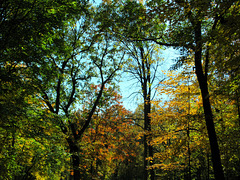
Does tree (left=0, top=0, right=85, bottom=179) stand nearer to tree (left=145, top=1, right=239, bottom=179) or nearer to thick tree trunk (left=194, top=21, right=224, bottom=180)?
tree (left=145, top=1, right=239, bottom=179)

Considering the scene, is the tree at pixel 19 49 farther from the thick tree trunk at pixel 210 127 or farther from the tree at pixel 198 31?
the thick tree trunk at pixel 210 127

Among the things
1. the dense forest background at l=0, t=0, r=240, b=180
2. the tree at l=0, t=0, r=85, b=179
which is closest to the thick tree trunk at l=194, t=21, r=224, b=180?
the dense forest background at l=0, t=0, r=240, b=180

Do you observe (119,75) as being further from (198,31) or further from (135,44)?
(198,31)

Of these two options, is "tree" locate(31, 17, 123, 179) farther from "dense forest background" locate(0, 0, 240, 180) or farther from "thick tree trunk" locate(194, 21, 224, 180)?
"thick tree trunk" locate(194, 21, 224, 180)

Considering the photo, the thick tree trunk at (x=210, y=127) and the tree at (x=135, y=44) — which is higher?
the tree at (x=135, y=44)

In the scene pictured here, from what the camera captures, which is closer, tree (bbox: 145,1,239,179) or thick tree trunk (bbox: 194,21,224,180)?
tree (bbox: 145,1,239,179)

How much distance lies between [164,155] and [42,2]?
771cm

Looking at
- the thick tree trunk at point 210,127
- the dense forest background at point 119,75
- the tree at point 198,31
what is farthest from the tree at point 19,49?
the thick tree trunk at point 210,127

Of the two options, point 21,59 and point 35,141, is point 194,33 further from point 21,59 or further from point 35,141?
point 35,141

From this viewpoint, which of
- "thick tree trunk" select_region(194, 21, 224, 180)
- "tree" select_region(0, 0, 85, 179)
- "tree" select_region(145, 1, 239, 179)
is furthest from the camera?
"thick tree trunk" select_region(194, 21, 224, 180)

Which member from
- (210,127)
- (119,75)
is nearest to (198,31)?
(210,127)

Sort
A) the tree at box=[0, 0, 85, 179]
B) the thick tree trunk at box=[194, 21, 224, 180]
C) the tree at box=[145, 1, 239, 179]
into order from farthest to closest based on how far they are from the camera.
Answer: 1. the thick tree trunk at box=[194, 21, 224, 180]
2. the tree at box=[0, 0, 85, 179]
3. the tree at box=[145, 1, 239, 179]

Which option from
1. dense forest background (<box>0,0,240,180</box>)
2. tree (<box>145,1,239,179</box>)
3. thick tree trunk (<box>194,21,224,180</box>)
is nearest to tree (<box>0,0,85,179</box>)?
dense forest background (<box>0,0,240,180</box>)

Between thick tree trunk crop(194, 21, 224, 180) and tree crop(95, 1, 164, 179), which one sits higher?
tree crop(95, 1, 164, 179)
